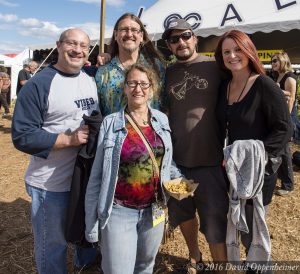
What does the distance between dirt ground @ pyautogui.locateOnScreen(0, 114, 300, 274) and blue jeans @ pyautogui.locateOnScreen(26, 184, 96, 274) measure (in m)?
0.91

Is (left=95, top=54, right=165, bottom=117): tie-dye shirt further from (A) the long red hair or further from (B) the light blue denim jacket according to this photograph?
(A) the long red hair

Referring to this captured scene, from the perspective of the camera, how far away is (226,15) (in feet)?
30.0

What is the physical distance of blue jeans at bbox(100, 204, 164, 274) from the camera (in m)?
2.18

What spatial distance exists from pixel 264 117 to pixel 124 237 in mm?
1237

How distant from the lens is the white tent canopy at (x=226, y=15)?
8.09 m

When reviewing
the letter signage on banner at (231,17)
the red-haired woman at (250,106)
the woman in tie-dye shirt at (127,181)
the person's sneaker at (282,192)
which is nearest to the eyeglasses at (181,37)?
the red-haired woman at (250,106)

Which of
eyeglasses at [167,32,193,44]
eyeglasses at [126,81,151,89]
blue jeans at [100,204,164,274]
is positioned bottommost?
blue jeans at [100,204,164,274]

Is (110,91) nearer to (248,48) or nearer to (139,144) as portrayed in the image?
(139,144)

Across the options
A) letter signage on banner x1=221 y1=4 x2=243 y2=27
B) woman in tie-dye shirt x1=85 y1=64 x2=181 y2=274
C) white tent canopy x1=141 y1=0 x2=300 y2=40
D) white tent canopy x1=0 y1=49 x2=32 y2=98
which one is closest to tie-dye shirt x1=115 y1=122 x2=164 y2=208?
woman in tie-dye shirt x1=85 y1=64 x2=181 y2=274

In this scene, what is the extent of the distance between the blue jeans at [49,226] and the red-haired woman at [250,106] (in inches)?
51.1

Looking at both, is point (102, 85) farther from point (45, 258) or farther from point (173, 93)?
point (45, 258)

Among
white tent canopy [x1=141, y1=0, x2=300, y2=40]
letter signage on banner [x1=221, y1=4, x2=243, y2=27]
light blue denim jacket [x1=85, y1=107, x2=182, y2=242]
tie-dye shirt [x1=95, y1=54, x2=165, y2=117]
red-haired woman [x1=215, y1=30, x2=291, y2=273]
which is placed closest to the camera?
light blue denim jacket [x1=85, y1=107, x2=182, y2=242]

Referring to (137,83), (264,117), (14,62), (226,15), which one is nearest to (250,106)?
(264,117)

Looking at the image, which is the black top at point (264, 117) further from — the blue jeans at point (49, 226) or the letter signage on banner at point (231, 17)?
the letter signage on banner at point (231, 17)
